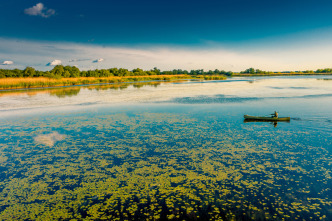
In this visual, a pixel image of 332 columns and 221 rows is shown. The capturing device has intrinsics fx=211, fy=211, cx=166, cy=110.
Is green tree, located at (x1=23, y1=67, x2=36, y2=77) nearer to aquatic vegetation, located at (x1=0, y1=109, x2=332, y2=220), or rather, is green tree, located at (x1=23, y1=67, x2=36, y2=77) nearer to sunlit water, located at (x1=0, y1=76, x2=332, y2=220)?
sunlit water, located at (x1=0, y1=76, x2=332, y2=220)

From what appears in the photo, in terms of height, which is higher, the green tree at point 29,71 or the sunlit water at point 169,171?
the green tree at point 29,71

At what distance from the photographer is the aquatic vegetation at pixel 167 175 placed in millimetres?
5059

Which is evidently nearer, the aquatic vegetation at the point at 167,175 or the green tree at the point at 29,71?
the aquatic vegetation at the point at 167,175

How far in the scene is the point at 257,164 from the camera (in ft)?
24.0

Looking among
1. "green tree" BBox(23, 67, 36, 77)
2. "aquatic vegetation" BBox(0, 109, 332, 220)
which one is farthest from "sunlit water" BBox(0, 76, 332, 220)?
"green tree" BBox(23, 67, 36, 77)

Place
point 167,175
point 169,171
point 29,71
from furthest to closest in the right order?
point 29,71
point 169,171
point 167,175

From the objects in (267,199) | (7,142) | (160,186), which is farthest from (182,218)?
(7,142)

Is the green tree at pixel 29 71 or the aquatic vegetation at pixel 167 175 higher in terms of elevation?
the green tree at pixel 29 71

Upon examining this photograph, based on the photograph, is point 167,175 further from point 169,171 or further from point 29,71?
point 29,71

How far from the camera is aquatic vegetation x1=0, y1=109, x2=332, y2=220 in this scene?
506 centimetres

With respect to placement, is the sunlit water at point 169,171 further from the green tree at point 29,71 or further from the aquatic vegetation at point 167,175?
the green tree at point 29,71

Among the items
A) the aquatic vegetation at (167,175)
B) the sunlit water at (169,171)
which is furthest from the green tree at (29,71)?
the aquatic vegetation at (167,175)

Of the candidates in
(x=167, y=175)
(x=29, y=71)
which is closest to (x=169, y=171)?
(x=167, y=175)

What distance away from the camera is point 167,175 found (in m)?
6.71
